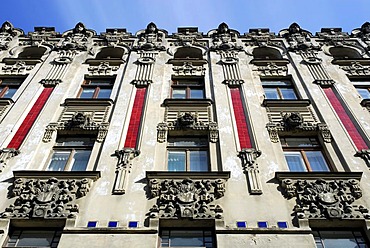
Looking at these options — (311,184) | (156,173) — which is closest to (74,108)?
(156,173)

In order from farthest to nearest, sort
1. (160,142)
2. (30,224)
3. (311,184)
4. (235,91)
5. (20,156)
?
(235,91) < (160,142) < (20,156) < (311,184) < (30,224)

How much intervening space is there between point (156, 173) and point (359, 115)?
7.83 m

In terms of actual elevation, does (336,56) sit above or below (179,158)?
above

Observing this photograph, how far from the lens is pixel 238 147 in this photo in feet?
37.9

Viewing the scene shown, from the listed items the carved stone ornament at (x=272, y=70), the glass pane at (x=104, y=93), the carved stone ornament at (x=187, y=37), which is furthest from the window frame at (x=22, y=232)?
the carved stone ornament at (x=187, y=37)

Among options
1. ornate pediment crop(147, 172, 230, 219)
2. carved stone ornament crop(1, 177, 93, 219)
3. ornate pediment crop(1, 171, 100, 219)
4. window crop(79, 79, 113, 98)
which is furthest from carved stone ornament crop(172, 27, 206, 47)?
carved stone ornament crop(1, 177, 93, 219)

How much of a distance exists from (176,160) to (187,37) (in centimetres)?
1107

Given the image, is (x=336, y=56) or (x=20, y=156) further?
(x=336, y=56)

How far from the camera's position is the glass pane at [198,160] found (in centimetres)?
1134

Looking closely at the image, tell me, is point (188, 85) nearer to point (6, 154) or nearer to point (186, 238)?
point (6, 154)

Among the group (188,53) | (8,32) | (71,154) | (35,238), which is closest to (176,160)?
(71,154)

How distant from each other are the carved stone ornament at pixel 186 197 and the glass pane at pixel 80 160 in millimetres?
2656

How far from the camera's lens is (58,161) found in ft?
38.5

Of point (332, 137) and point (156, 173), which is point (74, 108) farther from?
point (332, 137)
